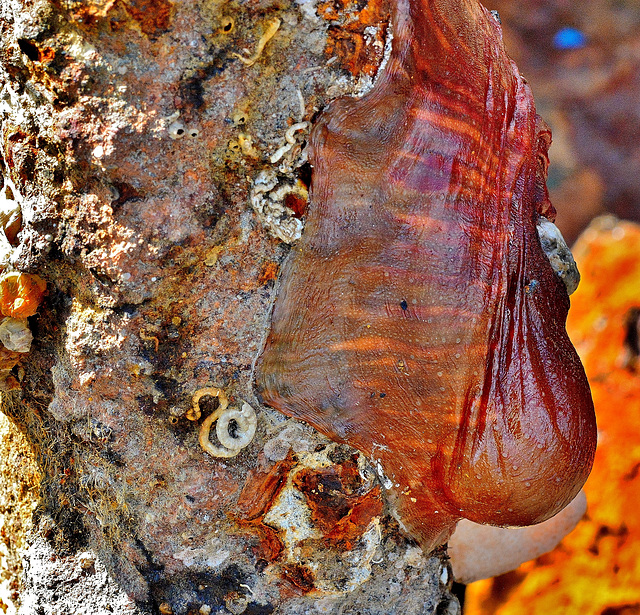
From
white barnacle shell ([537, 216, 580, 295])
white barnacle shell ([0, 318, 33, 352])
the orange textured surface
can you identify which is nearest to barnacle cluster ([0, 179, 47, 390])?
white barnacle shell ([0, 318, 33, 352])

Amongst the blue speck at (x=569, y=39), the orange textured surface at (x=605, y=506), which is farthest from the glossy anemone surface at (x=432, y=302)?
the blue speck at (x=569, y=39)

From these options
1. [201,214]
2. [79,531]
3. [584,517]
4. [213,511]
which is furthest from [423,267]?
[584,517]

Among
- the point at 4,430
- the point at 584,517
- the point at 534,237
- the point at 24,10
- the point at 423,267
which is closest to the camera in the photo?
the point at 24,10

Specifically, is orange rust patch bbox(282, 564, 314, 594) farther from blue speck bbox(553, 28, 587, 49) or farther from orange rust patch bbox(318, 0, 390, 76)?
blue speck bbox(553, 28, 587, 49)

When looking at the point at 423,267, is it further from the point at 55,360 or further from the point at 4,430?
the point at 4,430

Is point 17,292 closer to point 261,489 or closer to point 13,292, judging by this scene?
point 13,292

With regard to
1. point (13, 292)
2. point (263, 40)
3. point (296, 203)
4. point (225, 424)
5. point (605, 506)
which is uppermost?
point (263, 40)

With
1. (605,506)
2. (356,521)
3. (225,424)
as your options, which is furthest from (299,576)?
(605,506)
